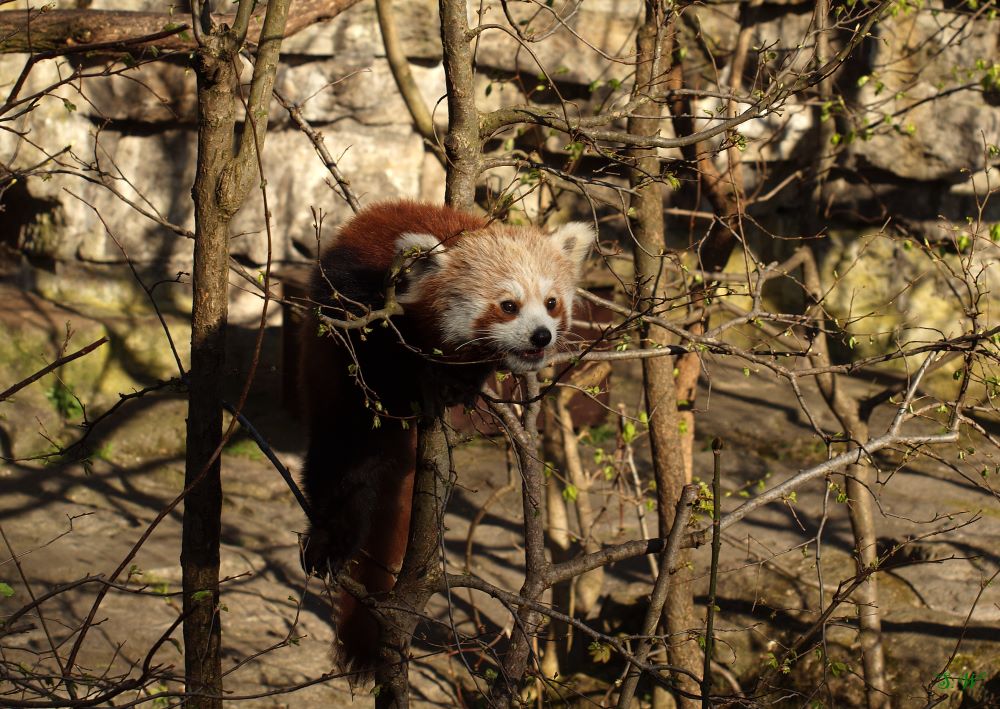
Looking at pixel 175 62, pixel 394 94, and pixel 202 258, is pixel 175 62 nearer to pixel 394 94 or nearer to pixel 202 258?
pixel 394 94

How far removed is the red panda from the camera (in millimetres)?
3805

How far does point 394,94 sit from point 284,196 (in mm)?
1459

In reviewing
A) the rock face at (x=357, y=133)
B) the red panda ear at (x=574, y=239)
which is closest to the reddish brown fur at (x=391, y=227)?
the red panda ear at (x=574, y=239)

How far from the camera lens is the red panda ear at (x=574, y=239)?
15.0 ft

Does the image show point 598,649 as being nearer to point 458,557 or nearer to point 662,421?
point 662,421

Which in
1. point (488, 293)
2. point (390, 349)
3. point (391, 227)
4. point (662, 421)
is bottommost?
point (662, 421)

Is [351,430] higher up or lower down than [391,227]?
lower down

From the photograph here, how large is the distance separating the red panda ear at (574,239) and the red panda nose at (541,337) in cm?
80

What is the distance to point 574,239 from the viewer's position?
458 centimetres

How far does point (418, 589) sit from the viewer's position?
329cm

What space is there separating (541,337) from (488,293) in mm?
406

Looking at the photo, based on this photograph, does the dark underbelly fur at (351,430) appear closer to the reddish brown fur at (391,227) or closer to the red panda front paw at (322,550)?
the red panda front paw at (322,550)

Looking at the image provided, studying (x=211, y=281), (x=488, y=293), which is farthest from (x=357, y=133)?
(x=211, y=281)

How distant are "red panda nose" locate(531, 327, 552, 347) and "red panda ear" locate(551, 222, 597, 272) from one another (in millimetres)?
802
